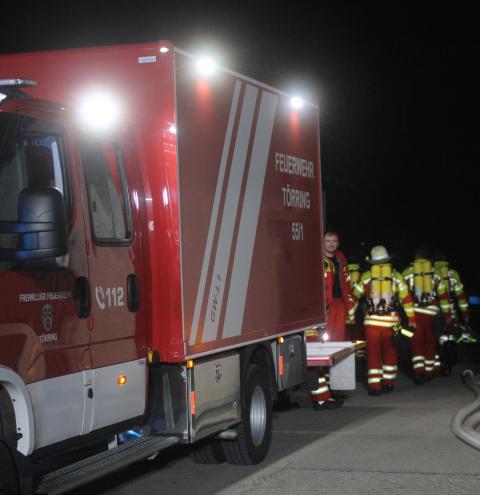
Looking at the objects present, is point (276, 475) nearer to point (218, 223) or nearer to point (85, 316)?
point (218, 223)

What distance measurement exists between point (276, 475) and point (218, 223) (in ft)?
6.63

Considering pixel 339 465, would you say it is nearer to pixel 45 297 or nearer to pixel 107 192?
pixel 107 192

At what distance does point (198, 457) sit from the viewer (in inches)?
339

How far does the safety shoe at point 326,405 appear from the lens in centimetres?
1181

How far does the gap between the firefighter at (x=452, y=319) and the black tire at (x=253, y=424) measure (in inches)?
283

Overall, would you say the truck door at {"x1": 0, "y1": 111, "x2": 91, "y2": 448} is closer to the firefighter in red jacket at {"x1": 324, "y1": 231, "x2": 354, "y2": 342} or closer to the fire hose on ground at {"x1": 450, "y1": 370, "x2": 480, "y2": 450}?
the fire hose on ground at {"x1": 450, "y1": 370, "x2": 480, "y2": 450}

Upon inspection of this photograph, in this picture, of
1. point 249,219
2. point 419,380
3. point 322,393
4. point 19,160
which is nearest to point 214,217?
point 249,219

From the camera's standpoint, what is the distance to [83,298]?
19.8 feet

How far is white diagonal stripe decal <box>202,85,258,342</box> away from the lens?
24.6 feet

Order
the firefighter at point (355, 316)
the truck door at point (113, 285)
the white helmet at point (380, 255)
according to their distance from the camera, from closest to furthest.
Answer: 1. the truck door at point (113, 285)
2. the white helmet at point (380, 255)
3. the firefighter at point (355, 316)

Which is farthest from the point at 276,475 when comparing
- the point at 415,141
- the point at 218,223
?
the point at 415,141

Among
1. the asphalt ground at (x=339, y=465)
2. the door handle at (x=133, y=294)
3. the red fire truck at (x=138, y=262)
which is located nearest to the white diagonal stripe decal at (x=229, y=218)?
the red fire truck at (x=138, y=262)

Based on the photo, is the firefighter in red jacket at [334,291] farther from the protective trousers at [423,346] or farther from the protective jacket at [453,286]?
the protective jacket at [453,286]

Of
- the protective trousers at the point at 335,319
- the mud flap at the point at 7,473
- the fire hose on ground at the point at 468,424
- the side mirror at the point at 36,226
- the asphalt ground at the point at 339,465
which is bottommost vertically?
the asphalt ground at the point at 339,465
